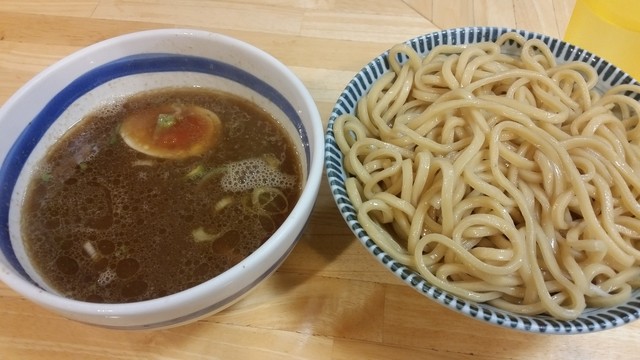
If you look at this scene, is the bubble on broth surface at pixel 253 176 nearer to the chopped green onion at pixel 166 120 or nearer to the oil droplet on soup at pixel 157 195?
the oil droplet on soup at pixel 157 195

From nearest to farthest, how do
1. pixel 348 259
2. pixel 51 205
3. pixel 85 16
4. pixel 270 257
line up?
pixel 270 257 < pixel 51 205 < pixel 348 259 < pixel 85 16

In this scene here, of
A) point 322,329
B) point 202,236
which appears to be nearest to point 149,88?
point 202,236

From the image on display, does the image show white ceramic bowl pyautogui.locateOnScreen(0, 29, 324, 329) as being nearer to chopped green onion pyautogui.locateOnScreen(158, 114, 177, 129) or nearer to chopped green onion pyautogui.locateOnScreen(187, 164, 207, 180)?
chopped green onion pyautogui.locateOnScreen(158, 114, 177, 129)

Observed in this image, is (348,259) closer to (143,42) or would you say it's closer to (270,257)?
(270,257)

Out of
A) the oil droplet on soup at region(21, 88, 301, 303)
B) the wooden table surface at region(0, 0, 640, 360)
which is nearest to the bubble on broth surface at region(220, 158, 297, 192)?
the oil droplet on soup at region(21, 88, 301, 303)

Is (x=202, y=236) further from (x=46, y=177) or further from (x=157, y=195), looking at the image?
(x=46, y=177)

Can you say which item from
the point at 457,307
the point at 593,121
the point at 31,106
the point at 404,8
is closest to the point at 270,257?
the point at 457,307
